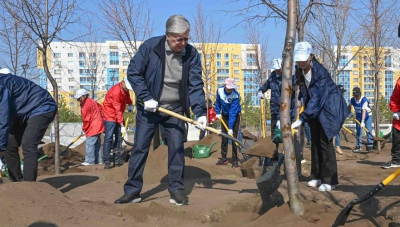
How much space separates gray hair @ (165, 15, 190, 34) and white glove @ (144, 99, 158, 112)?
28.1 inches

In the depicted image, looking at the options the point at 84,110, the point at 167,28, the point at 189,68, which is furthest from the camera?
the point at 84,110

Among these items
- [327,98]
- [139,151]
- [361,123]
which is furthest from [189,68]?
[361,123]

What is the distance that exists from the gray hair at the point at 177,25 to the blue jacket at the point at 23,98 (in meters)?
1.86

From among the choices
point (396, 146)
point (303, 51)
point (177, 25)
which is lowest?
point (396, 146)

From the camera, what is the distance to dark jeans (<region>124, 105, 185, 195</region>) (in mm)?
4898

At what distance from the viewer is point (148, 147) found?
4.99 metres

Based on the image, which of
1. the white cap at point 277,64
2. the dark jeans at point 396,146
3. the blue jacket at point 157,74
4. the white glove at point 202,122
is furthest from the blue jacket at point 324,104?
the dark jeans at point 396,146

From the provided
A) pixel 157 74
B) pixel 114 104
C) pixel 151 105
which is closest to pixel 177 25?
pixel 157 74

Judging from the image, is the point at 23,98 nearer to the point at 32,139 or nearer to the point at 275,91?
the point at 32,139

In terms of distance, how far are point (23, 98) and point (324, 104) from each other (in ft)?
11.2

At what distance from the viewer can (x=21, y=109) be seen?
5.33 meters

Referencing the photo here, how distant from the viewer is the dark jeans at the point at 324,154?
5281 millimetres

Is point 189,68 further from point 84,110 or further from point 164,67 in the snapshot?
point 84,110

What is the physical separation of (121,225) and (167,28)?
1.96 metres
